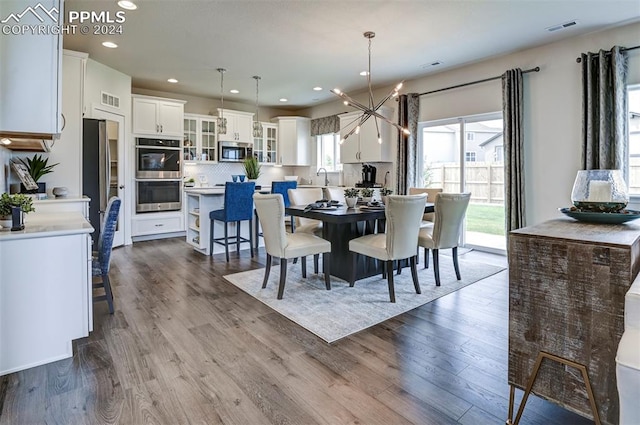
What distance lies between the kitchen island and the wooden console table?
2.44 m

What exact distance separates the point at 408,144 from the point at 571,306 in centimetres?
479

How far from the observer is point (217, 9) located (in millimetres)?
3383

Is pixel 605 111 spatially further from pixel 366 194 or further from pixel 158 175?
pixel 158 175

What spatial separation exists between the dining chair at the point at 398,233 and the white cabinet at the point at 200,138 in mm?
4875

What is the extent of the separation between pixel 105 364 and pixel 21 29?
6.72ft

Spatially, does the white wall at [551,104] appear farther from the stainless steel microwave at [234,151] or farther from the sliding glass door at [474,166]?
the stainless steel microwave at [234,151]

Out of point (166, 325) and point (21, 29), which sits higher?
point (21, 29)

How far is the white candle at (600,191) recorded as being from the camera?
1632 millimetres

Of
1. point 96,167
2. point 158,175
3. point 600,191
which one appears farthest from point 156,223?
point 600,191

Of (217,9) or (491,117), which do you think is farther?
(491,117)

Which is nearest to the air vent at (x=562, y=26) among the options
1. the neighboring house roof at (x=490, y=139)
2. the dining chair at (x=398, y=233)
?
the neighboring house roof at (x=490, y=139)

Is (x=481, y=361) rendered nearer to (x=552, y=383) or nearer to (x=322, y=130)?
(x=552, y=383)

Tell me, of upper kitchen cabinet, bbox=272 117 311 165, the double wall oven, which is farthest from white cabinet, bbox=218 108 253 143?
the double wall oven

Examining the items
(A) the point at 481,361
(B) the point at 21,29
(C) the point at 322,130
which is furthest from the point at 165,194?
(A) the point at 481,361
